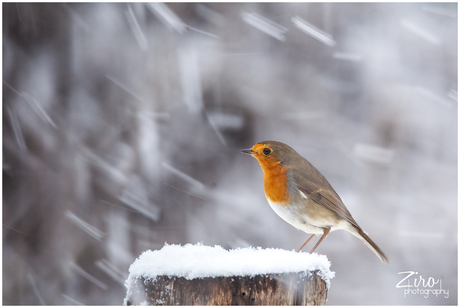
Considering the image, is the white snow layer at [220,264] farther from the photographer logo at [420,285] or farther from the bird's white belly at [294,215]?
the photographer logo at [420,285]

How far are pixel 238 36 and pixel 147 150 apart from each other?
6.09 feet

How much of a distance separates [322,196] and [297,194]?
0.20 m

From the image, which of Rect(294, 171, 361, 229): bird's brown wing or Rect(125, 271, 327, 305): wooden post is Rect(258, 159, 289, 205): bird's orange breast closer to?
Rect(294, 171, 361, 229): bird's brown wing

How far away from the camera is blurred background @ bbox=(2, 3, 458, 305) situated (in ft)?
12.4

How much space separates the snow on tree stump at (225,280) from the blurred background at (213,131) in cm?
224

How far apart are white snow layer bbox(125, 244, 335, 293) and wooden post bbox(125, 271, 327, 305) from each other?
2 cm

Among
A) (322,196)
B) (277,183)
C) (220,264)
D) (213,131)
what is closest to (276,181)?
(277,183)

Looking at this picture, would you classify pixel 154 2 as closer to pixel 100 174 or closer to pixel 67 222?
pixel 100 174

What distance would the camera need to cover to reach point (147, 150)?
4.03 meters

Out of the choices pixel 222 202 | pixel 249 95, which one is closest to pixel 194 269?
pixel 222 202

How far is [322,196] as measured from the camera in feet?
7.34

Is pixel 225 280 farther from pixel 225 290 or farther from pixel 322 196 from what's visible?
pixel 322 196

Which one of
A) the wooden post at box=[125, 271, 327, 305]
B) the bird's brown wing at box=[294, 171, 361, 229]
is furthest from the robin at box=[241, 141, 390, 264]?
the wooden post at box=[125, 271, 327, 305]

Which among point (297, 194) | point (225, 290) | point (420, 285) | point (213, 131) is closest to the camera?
point (225, 290)
